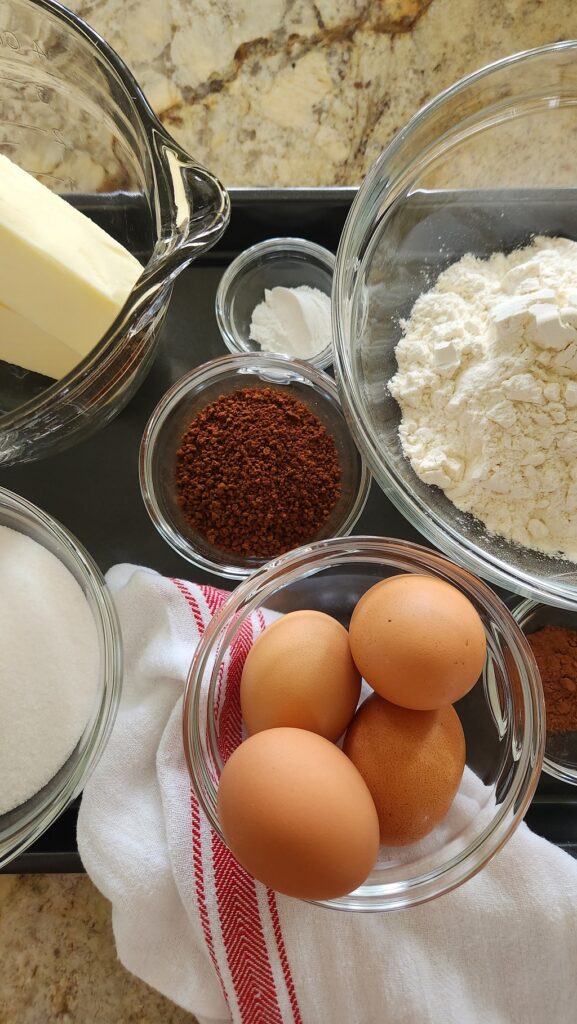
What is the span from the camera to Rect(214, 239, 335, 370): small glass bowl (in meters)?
1.04

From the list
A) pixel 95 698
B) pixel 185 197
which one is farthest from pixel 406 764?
pixel 185 197

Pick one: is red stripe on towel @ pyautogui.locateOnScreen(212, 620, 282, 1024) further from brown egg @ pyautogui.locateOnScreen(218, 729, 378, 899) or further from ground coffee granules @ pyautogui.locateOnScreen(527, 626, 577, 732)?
ground coffee granules @ pyautogui.locateOnScreen(527, 626, 577, 732)

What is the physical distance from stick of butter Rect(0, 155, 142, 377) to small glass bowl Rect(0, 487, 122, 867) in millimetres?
222

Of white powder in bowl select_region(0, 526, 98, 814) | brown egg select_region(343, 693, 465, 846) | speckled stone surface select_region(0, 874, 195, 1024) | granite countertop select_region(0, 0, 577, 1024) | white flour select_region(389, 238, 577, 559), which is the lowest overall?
speckled stone surface select_region(0, 874, 195, 1024)

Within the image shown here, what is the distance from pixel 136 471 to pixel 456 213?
0.53 m

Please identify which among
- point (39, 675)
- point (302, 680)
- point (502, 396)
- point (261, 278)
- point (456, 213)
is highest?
point (456, 213)

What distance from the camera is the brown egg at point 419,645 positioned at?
74 cm

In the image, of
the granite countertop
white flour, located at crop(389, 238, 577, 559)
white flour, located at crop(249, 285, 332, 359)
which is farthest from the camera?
the granite countertop

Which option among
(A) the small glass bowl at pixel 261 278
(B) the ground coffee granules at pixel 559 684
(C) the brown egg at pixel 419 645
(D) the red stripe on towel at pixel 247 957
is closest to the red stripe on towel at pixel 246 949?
(D) the red stripe on towel at pixel 247 957

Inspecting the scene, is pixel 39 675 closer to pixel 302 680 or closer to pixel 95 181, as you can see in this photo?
pixel 302 680

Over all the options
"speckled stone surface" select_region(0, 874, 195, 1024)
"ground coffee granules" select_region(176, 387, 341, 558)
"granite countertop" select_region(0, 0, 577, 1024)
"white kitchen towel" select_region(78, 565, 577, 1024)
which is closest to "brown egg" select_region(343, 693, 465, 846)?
"white kitchen towel" select_region(78, 565, 577, 1024)

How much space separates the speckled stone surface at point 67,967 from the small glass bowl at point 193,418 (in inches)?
18.4

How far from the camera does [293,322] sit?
106 cm

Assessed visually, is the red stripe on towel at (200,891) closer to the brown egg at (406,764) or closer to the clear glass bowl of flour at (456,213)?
the brown egg at (406,764)
